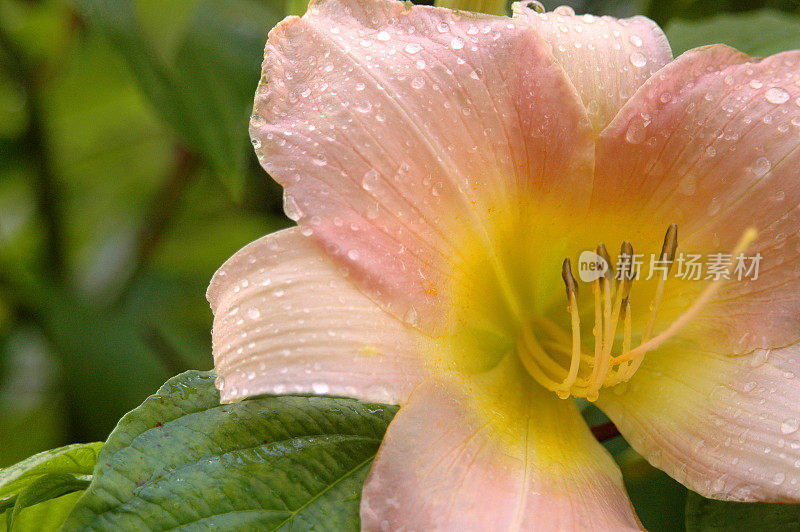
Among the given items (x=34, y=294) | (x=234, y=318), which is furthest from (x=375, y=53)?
(x=34, y=294)

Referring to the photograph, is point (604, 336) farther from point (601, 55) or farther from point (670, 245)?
point (601, 55)

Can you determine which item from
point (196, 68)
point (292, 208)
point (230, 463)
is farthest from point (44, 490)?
point (196, 68)

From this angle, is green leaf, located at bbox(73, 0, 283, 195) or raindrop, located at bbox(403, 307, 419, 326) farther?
green leaf, located at bbox(73, 0, 283, 195)

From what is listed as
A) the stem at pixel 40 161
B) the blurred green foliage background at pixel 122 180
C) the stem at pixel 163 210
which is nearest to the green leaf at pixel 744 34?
the blurred green foliage background at pixel 122 180

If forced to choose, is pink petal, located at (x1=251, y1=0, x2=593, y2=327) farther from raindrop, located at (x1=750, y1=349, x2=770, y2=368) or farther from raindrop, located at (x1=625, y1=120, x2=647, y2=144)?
raindrop, located at (x1=750, y1=349, x2=770, y2=368)

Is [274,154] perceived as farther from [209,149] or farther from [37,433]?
[37,433]

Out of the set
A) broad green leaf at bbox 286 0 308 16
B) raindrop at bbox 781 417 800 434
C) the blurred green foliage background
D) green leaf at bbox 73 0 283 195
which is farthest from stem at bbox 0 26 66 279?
raindrop at bbox 781 417 800 434
